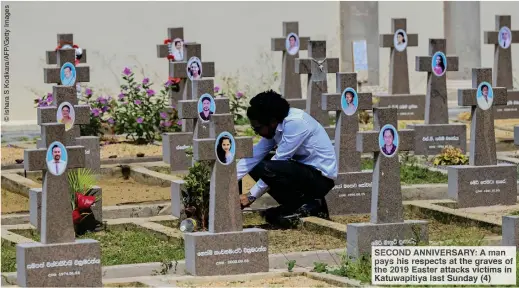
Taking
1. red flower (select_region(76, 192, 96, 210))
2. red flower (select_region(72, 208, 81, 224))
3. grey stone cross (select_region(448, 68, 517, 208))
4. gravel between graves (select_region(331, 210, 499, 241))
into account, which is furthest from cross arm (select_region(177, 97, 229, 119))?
grey stone cross (select_region(448, 68, 517, 208))

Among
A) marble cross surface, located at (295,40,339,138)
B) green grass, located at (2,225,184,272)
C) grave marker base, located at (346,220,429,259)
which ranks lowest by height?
green grass, located at (2,225,184,272)

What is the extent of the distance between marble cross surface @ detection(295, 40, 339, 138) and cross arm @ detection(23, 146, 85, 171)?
5432mm

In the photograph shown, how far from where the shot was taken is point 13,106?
70.1ft

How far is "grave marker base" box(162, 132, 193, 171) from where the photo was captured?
1566 centimetres

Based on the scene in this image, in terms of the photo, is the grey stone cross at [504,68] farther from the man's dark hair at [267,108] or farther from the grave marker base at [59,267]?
the grave marker base at [59,267]

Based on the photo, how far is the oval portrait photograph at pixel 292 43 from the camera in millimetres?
19500

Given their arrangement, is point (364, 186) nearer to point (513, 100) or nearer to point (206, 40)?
point (513, 100)

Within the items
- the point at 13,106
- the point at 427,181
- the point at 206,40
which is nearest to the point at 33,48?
the point at 13,106

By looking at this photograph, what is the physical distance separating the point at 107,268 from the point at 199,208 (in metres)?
1.51

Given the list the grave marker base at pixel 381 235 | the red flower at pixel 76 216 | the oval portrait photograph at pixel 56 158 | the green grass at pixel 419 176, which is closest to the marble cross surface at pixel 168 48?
the green grass at pixel 419 176

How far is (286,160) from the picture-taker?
1239 cm

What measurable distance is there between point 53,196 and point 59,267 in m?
0.47

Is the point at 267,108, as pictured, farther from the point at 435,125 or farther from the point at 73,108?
the point at 435,125

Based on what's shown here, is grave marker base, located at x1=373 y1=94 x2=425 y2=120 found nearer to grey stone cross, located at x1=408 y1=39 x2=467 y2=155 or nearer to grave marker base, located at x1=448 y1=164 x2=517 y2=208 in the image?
grey stone cross, located at x1=408 y1=39 x2=467 y2=155
